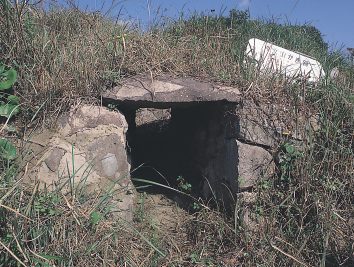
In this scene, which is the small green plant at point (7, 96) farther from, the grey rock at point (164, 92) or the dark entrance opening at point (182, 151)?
the dark entrance opening at point (182, 151)

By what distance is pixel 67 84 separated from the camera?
3.87 metres

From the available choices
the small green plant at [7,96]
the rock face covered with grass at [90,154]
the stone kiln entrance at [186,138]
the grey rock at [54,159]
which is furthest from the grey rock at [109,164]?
the small green plant at [7,96]

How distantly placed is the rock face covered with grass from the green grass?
142mm

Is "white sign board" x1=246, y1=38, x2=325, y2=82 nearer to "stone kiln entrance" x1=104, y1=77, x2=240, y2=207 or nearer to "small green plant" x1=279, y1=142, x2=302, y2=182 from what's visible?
"stone kiln entrance" x1=104, y1=77, x2=240, y2=207

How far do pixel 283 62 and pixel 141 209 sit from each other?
6.38 feet

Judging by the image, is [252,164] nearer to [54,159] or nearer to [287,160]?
[287,160]

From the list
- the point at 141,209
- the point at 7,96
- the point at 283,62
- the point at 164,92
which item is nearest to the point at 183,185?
the point at 141,209

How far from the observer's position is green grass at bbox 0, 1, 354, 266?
9.95ft

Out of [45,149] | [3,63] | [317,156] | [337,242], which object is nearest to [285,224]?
[337,242]

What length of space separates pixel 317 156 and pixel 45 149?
7.08 ft

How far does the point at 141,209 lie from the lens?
396 cm

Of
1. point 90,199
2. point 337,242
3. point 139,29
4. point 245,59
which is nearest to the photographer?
point 90,199

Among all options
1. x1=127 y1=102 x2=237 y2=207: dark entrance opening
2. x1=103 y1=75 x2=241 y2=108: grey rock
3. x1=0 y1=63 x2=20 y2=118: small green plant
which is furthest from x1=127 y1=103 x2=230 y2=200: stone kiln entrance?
x1=0 y1=63 x2=20 y2=118: small green plant

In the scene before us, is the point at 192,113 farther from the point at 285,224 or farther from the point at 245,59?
the point at 285,224
